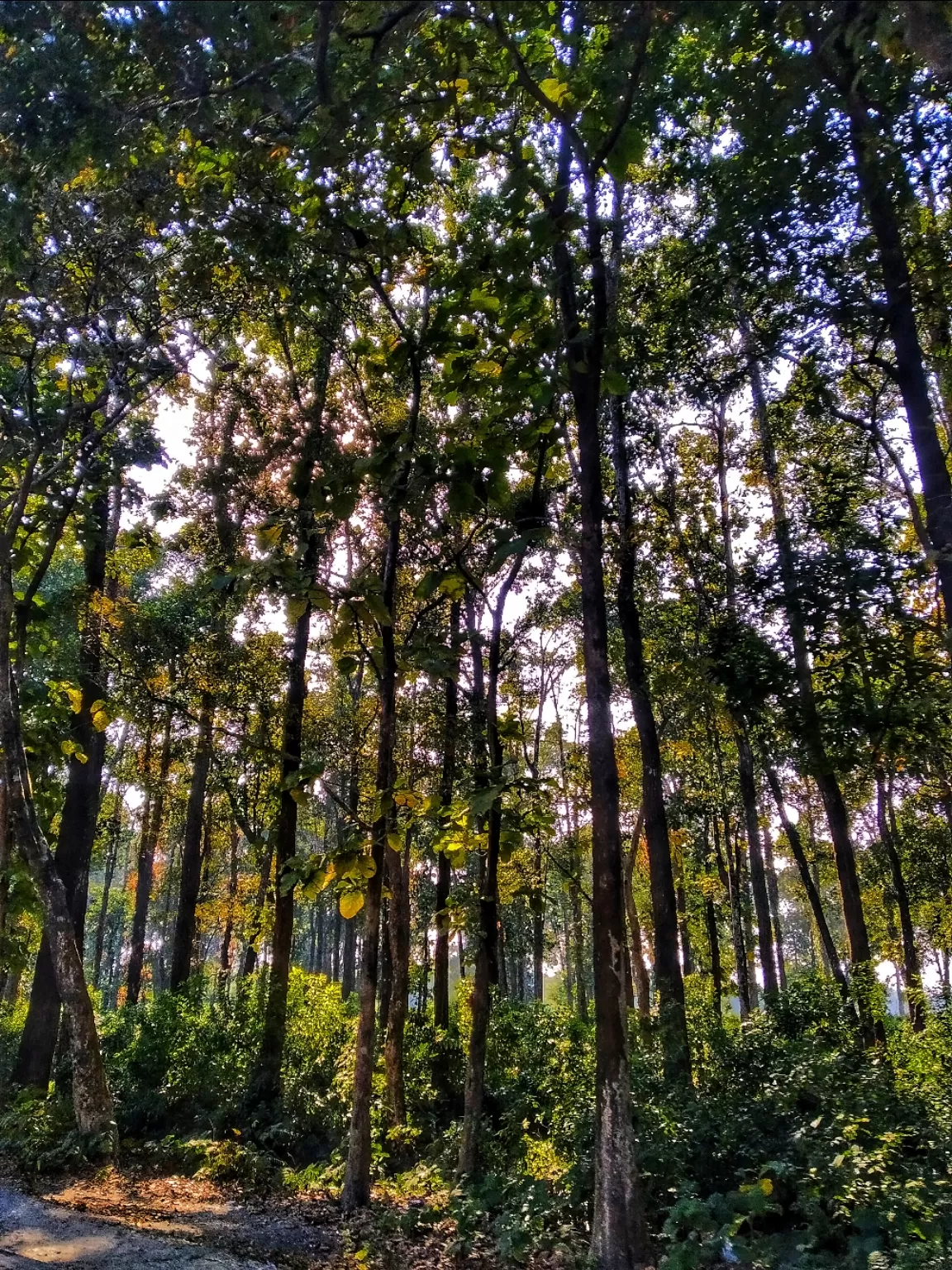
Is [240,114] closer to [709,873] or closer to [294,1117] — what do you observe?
[294,1117]

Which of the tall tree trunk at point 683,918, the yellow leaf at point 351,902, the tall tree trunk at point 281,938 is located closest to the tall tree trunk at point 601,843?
the yellow leaf at point 351,902

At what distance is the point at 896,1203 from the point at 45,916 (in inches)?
315

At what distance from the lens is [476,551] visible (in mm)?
11750

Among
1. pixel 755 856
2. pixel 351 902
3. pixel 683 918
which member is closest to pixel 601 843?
pixel 351 902

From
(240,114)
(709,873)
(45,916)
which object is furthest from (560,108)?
(709,873)

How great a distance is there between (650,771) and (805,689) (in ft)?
9.33

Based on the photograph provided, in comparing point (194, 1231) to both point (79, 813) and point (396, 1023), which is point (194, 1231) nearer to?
point (396, 1023)

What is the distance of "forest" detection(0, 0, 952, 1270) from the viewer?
12.1 feet

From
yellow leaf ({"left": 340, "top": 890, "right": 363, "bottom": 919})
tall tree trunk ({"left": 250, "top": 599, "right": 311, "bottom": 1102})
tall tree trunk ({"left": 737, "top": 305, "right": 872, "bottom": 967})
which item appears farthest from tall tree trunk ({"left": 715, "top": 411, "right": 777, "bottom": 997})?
yellow leaf ({"left": 340, "top": 890, "right": 363, "bottom": 919})

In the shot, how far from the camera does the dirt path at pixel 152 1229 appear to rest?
569 centimetres

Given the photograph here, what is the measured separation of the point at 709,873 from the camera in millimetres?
22234

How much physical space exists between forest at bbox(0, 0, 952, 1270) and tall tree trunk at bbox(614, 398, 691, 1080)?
74 millimetres

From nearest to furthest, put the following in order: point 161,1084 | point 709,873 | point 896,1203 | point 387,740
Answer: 1. point 896,1203
2. point 387,740
3. point 161,1084
4. point 709,873

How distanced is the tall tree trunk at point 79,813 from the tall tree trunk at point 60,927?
10.2 feet
